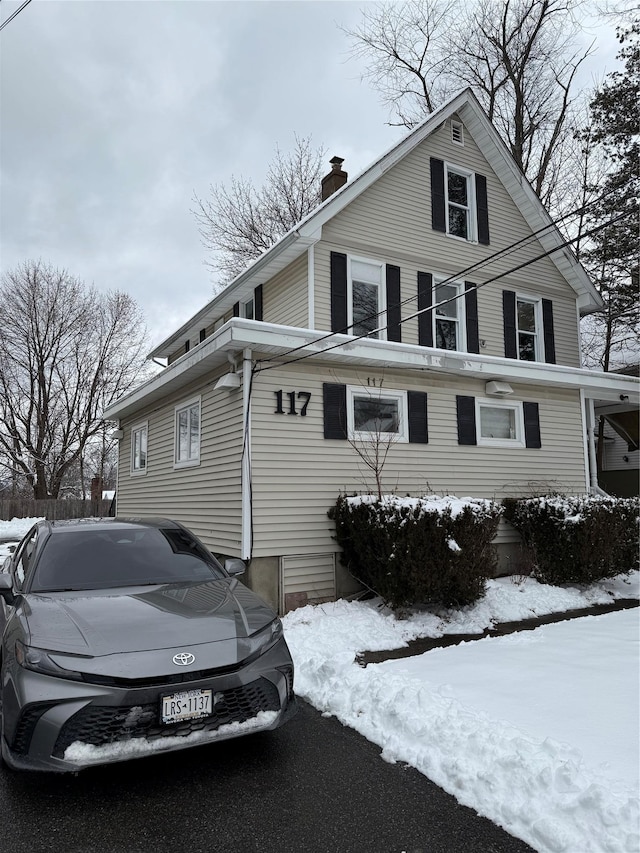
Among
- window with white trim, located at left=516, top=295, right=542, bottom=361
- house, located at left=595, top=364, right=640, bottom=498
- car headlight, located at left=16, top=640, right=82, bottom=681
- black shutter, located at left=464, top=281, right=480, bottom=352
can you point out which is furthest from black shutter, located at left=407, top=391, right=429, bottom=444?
car headlight, located at left=16, top=640, right=82, bottom=681

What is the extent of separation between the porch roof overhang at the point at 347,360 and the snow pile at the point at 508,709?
3.51 m

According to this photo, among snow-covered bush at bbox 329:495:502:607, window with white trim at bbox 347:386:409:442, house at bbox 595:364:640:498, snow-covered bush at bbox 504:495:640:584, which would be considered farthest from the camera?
house at bbox 595:364:640:498

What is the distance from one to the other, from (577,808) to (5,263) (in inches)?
1248

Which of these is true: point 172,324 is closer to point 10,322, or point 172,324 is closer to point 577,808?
point 10,322

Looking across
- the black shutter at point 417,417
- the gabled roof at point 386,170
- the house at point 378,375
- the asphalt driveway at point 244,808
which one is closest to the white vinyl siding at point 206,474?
the house at point 378,375

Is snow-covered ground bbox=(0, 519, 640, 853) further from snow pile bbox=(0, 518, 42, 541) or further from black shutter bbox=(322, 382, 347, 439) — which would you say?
snow pile bbox=(0, 518, 42, 541)

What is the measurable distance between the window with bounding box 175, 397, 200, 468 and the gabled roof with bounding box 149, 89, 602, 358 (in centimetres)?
277

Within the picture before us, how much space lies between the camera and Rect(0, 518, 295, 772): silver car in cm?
Result: 285

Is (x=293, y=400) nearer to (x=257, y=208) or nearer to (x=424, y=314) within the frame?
(x=424, y=314)

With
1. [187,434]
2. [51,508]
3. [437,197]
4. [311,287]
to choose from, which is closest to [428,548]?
[311,287]

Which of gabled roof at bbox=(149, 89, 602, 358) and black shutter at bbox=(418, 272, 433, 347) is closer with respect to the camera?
gabled roof at bbox=(149, 89, 602, 358)

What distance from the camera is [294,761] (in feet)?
11.5

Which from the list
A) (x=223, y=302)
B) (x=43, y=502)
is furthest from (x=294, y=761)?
(x=43, y=502)

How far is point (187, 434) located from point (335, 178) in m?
6.23
